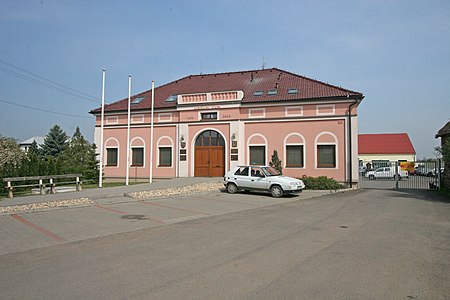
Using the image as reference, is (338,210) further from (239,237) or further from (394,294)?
(394,294)

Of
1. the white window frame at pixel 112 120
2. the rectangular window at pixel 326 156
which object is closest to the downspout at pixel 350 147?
the rectangular window at pixel 326 156

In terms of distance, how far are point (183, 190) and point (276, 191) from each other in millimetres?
5299

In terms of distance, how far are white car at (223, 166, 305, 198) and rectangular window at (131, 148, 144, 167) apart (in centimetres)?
1173

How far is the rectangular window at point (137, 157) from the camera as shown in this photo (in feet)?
92.5

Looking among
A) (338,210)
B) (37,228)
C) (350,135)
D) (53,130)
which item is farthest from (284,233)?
(53,130)

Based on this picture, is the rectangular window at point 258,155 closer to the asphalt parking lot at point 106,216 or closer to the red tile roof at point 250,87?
the red tile roof at point 250,87

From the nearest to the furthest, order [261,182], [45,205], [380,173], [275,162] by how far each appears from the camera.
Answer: [45,205]
[261,182]
[275,162]
[380,173]

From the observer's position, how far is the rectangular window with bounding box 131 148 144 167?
28.2 m

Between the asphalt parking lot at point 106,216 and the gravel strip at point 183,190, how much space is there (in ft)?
2.62

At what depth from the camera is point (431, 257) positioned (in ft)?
21.1

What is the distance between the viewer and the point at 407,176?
32.4 metres

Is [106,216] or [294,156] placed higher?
[294,156]

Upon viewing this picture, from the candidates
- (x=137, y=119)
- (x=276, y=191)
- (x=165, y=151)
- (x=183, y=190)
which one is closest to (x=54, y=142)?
(x=137, y=119)

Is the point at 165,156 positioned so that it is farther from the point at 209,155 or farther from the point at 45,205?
the point at 45,205
